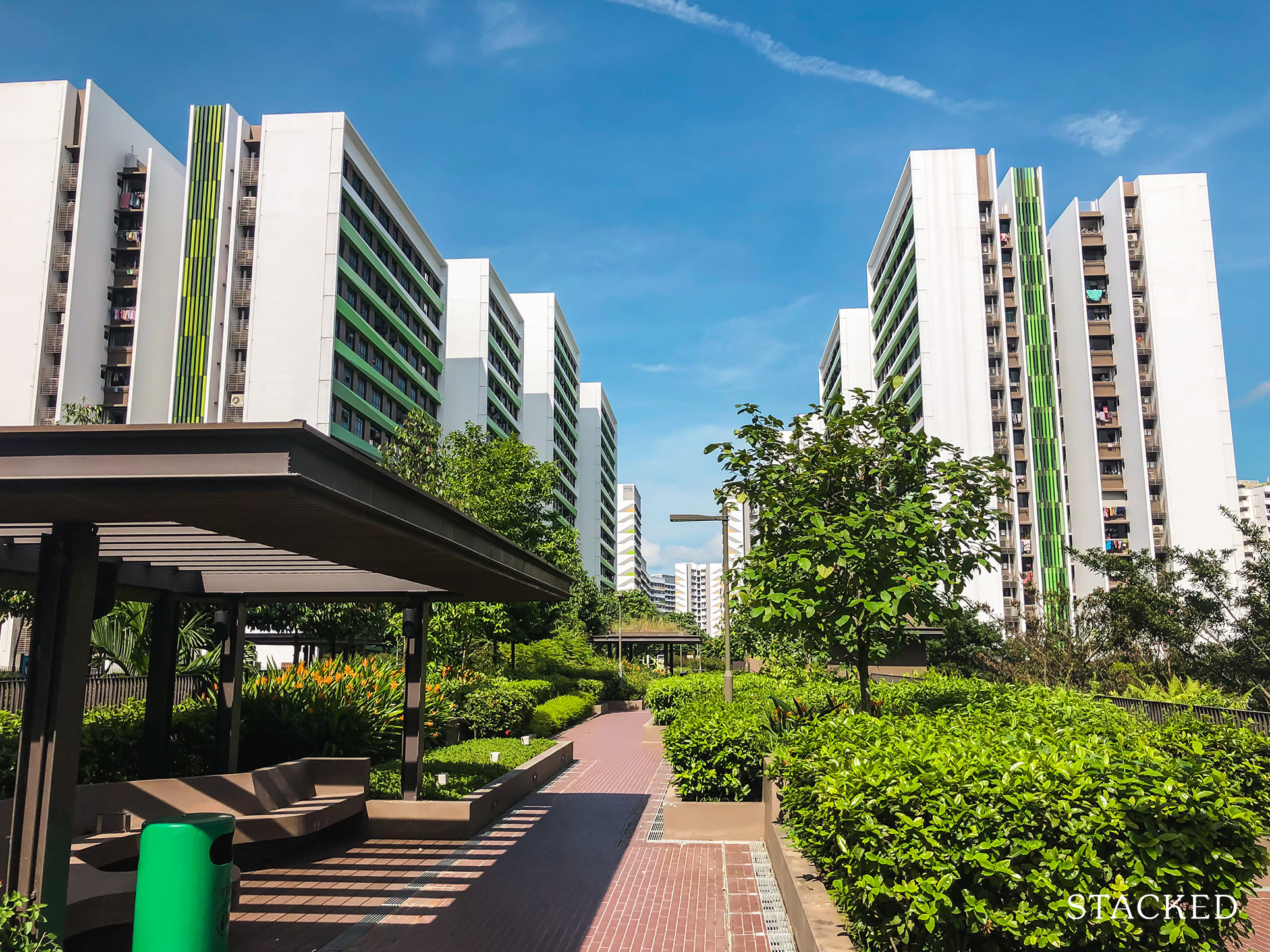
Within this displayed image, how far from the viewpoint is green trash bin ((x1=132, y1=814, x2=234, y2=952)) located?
17.0 feet

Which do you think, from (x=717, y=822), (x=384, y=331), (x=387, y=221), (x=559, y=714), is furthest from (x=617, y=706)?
(x=387, y=221)

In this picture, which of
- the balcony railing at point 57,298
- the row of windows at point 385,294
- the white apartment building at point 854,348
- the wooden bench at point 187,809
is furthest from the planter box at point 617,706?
the white apartment building at point 854,348

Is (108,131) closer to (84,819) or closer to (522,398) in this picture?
(522,398)

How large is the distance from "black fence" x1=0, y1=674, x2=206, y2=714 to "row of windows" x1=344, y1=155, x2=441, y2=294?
43.1 metres

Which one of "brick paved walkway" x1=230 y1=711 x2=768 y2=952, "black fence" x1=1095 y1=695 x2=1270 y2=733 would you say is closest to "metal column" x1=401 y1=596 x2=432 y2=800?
"brick paved walkway" x1=230 y1=711 x2=768 y2=952

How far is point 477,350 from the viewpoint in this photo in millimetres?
75625

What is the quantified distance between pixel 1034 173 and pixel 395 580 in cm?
6652

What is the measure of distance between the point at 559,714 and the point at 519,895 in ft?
54.9

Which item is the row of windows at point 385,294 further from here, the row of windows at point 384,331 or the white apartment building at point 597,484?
the white apartment building at point 597,484

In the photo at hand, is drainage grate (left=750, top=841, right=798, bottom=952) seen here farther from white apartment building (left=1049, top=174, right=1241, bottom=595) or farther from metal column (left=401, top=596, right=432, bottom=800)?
white apartment building (left=1049, top=174, right=1241, bottom=595)

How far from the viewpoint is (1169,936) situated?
13.2 feet

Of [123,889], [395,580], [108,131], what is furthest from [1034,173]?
[123,889]

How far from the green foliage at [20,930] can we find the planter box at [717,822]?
24.1 ft

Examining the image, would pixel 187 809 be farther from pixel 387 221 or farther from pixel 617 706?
pixel 387 221
